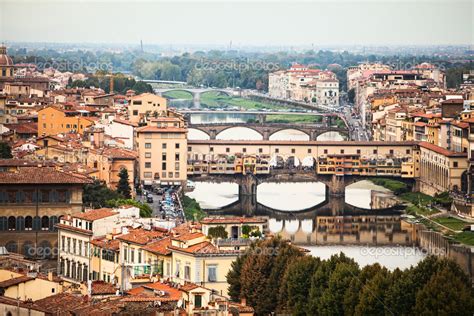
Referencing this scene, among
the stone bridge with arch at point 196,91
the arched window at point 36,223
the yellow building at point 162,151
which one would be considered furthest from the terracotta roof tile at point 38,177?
the stone bridge with arch at point 196,91

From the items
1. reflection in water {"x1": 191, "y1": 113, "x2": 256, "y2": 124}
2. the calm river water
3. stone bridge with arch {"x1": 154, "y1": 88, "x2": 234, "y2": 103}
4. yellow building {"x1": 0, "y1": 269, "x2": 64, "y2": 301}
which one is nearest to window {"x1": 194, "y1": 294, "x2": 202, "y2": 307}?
yellow building {"x1": 0, "y1": 269, "x2": 64, "y2": 301}

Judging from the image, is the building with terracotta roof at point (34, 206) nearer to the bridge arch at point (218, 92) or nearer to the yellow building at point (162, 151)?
the yellow building at point (162, 151)

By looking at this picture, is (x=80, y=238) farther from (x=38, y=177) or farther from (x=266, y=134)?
(x=266, y=134)

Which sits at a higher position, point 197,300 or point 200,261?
point 197,300

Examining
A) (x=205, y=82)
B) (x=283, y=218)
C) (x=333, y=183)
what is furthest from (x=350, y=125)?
(x=205, y=82)

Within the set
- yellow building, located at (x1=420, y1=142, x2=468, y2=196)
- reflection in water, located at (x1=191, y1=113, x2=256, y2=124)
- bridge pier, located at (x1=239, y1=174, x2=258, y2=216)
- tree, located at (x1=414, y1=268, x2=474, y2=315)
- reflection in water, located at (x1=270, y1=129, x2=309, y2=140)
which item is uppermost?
tree, located at (x1=414, y1=268, x2=474, y2=315)

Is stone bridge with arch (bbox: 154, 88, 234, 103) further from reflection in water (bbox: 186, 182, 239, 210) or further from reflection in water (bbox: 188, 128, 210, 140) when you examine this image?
reflection in water (bbox: 186, 182, 239, 210)

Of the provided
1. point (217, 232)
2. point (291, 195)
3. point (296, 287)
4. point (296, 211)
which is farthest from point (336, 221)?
point (296, 287)
